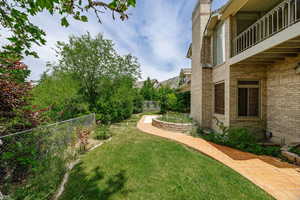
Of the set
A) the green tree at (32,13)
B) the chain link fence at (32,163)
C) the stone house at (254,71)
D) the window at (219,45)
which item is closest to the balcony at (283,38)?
the stone house at (254,71)

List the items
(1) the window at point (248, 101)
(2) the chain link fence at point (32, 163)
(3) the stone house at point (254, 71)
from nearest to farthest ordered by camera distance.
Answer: (2) the chain link fence at point (32, 163)
(3) the stone house at point (254, 71)
(1) the window at point (248, 101)

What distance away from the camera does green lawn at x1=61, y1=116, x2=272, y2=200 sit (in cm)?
298

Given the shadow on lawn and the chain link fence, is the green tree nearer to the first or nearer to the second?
the chain link fence

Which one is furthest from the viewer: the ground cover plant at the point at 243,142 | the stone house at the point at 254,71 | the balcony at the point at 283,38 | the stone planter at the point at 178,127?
the stone planter at the point at 178,127

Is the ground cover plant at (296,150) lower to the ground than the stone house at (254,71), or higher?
lower

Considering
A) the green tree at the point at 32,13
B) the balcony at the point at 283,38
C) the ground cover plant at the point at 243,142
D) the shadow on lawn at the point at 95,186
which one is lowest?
the shadow on lawn at the point at 95,186

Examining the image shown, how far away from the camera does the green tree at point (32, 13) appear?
6.14 feet

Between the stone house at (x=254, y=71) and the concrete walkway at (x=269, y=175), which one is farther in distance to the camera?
the stone house at (x=254, y=71)

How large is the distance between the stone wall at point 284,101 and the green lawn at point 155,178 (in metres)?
3.47

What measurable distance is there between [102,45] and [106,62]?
1.42 m

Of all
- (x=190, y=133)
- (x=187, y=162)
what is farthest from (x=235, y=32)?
(x=187, y=162)

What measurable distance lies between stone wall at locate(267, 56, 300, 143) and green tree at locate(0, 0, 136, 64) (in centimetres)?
658

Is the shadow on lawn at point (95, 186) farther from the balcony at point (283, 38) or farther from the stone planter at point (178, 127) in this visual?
the balcony at point (283, 38)

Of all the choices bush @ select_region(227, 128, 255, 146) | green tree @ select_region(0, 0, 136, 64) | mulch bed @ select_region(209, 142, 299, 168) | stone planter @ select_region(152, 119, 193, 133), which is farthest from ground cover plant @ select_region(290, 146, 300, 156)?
green tree @ select_region(0, 0, 136, 64)
